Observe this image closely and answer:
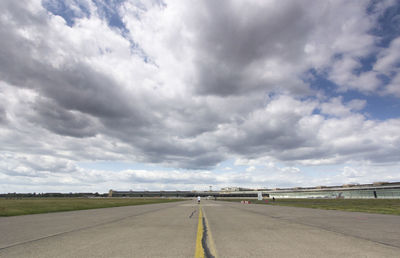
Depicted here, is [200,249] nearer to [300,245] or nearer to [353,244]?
[300,245]

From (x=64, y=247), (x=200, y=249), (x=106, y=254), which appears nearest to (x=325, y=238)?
(x=200, y=249)

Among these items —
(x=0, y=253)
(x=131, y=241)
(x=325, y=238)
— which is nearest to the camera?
(x=0, y=253)

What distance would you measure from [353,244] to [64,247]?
9287mm

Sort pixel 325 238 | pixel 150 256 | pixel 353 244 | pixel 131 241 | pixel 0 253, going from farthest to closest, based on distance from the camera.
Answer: pixel 325 238
pixel 131 241
pixel 353 244
pixel 0 253
pixel 150 256

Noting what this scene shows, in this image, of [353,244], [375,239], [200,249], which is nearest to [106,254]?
[200,249]

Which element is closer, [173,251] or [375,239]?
[173,251]

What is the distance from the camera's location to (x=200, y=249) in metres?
7.22

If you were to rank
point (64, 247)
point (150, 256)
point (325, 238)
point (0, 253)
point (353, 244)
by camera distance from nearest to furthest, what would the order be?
point (150, 256) < point (0, 253) < point (64, 247) < point (353, 244) < point (325, 238)

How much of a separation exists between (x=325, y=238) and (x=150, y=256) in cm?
674

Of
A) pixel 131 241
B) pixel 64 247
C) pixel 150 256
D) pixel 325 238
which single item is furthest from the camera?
pixel 325 238

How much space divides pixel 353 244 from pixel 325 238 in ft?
4.18

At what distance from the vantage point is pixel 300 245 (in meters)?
7.96

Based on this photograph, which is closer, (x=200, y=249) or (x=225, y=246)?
(x=200, y=249)

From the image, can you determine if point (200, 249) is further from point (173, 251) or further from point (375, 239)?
point (375, 239)
